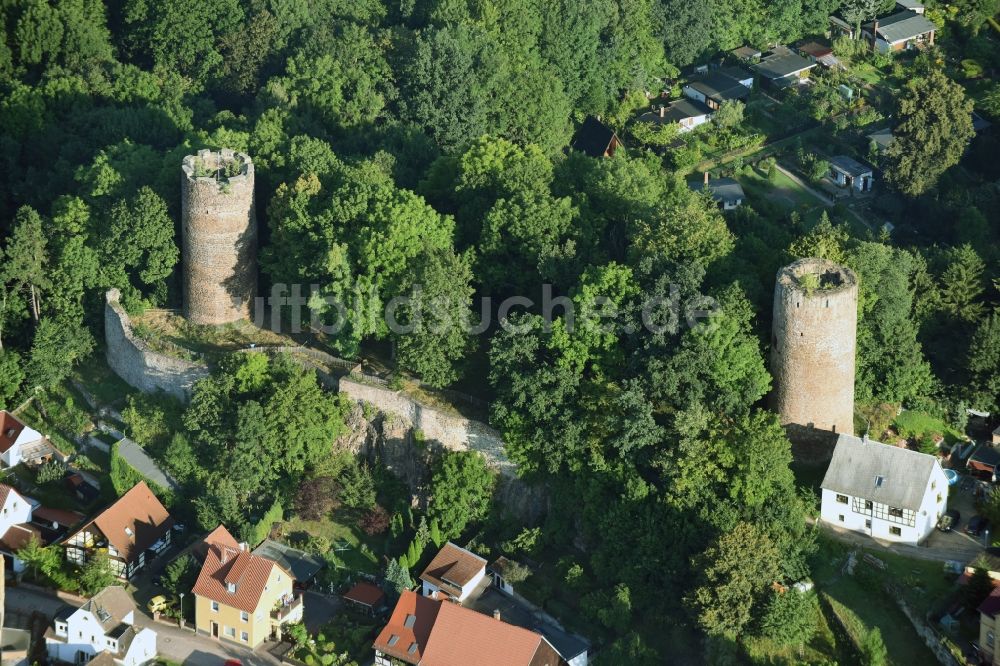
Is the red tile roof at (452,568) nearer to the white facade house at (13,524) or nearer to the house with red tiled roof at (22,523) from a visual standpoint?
the house with red tiled roof at (22,523)

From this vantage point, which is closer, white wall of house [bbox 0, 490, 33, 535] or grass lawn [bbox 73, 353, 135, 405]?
white wall of house [bbox 0, 490, 33, 535]

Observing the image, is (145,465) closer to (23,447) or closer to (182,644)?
(23,447)

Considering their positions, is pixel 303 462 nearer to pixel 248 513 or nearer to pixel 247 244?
pixel 248 513

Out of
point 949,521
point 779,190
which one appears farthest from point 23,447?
point 779,190

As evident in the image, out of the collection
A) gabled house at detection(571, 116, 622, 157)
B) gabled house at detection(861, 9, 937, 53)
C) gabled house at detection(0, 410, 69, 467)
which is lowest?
gabled house at detection(0, 410, 69, 467)

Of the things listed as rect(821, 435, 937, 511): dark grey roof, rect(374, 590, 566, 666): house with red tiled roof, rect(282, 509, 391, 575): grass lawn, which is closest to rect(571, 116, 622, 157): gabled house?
rect(282, 509, 391, 575): grass lawn

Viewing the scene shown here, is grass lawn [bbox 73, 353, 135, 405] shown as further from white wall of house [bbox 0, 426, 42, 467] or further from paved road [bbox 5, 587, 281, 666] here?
paved road [bbox 5, 587, 281, 666]

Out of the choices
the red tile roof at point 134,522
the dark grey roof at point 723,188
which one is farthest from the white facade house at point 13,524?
the dark grey roof at point 723,188
